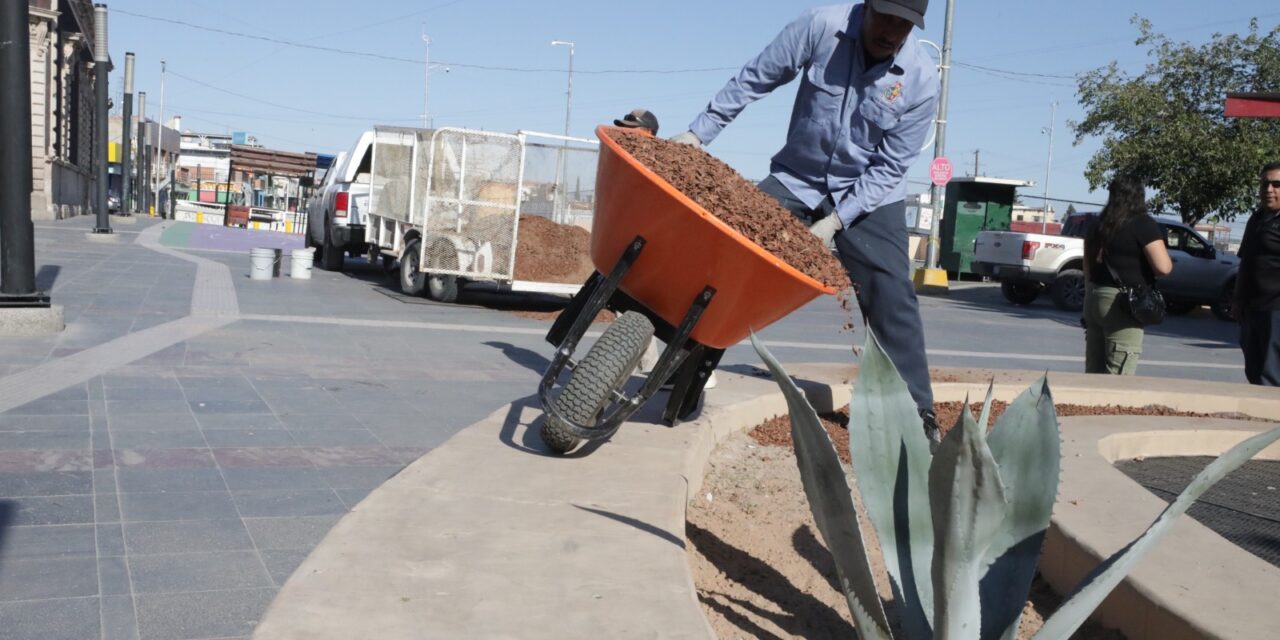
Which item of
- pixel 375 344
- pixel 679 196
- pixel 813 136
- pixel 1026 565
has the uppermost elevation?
pixel 813 136

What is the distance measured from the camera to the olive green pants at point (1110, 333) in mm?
7496

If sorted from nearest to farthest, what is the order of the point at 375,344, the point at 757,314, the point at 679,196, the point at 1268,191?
1. the point at 679,196
2. the point at 757,314
3. the point at 1268,191
4. the point at 375,344

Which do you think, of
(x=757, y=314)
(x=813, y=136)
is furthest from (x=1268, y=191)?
(x=757, y=314)

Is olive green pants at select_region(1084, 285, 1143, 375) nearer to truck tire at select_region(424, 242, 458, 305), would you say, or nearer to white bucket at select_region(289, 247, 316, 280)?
truck tire at select_region(424, 242, 458, 305)

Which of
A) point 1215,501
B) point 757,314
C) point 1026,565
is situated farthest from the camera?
point 1215,501

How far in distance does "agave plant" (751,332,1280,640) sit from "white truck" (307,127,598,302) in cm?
1095

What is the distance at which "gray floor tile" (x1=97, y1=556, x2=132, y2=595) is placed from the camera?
3.14 meters

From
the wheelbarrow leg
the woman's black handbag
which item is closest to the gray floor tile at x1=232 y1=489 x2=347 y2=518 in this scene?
the wheelbarrow leg

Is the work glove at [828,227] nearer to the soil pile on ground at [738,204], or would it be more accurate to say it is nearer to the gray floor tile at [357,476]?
the soil pile on ground at [738,204]

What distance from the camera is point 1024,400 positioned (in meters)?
2.30

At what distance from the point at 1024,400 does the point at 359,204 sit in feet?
52.3

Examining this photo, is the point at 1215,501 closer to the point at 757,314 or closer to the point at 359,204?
the point at 757,314

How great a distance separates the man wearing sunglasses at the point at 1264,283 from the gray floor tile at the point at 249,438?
6.13m

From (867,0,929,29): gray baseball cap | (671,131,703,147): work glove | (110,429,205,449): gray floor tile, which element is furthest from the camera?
(110,429,205,449): gray floor tile
